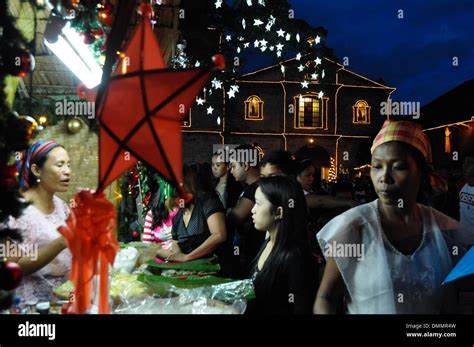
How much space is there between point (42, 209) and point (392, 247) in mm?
1768

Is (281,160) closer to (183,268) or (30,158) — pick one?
(183,268)

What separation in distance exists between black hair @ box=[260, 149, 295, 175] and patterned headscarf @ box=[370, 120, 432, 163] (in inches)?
44.4

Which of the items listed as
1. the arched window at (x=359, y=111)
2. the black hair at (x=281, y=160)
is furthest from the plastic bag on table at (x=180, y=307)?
the arched window at (x=359, y=111)

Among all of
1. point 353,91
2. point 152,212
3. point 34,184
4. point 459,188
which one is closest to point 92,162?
point 152,212

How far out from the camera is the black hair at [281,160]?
3.41 m

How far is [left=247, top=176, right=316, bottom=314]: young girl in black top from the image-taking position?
2.37 metres

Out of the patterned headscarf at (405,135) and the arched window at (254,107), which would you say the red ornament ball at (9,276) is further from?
the arched window at (254,107)

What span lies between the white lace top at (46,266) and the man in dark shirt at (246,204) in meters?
1.47

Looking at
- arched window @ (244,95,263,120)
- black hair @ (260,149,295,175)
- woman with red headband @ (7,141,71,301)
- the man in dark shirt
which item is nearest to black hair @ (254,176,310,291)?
black hair @ (260,149,295,175)

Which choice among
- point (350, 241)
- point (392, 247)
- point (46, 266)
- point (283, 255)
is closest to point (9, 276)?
point (46, 266)

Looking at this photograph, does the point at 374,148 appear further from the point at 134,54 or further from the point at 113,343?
the point at 113,343

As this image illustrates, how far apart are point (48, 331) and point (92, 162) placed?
2.09 meters

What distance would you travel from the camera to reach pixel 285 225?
250 cm

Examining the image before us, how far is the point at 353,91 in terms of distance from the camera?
8102 mm
